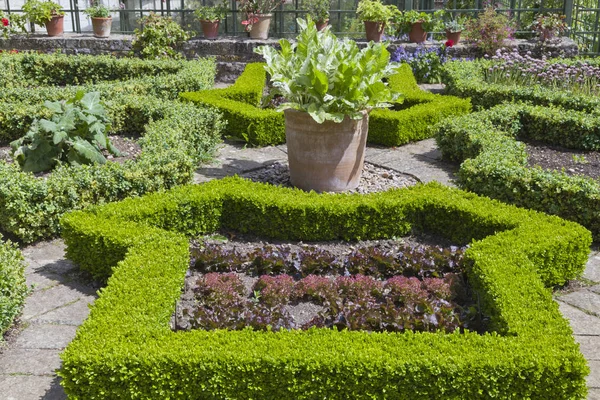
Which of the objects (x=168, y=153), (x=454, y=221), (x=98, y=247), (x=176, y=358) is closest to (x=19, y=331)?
(x=98, y=247)

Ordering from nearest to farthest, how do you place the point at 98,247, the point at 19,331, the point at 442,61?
the point at 19,331 < the point at 98,247 < the point at 442,61

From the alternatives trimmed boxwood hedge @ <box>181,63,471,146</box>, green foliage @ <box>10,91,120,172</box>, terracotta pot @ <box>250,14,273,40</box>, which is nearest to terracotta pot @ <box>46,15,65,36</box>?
terracotta pot @ <box>250,14,273,40</box>

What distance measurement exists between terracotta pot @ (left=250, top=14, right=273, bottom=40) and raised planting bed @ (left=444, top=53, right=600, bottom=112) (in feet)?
12.9

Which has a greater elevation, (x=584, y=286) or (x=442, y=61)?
(x=442, y=61)

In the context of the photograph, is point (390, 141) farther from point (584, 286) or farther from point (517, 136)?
point (584, 286)

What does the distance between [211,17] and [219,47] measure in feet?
2.22

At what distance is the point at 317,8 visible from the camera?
1396cm

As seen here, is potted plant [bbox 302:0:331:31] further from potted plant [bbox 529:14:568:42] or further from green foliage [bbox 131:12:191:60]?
potted plant [bbox 529:14:568:42]

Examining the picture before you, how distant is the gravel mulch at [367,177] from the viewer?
7.57 metres

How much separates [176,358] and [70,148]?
422cm

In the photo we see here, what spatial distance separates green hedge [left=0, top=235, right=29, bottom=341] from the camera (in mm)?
4547

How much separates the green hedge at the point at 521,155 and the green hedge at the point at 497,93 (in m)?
0.70

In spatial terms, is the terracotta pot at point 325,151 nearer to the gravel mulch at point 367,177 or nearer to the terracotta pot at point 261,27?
the gravel mulch at point 367,177

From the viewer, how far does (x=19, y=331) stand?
4.77 metres
